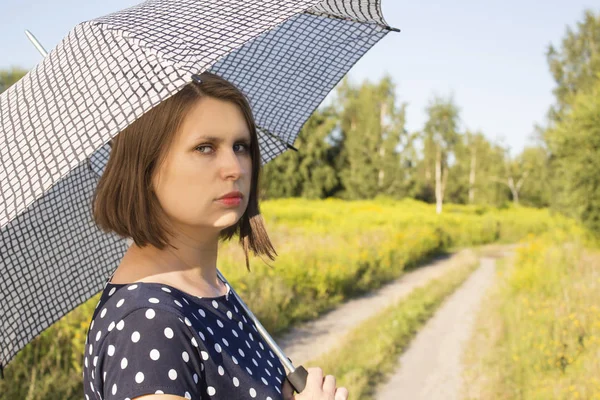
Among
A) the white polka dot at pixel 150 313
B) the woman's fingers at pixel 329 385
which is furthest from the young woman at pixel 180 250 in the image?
the woman's fingers at pixel 329 385

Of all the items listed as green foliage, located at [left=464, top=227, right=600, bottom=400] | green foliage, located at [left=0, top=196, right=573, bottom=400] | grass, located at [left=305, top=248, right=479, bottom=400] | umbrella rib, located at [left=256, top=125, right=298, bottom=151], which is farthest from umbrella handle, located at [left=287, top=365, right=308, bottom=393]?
grass, located at [left=305, top=248, right=479, bottom=400]

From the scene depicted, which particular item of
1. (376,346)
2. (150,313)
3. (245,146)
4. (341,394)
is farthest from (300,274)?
(150,313)

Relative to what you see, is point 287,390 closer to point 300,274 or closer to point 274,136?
point 274,136

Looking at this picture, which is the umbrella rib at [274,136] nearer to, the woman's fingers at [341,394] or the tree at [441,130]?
the woman's fingers at [341,394]

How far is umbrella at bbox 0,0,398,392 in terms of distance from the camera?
1.24 meters

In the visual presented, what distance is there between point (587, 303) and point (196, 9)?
647 centimetres

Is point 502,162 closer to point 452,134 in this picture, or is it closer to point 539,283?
point 452,134

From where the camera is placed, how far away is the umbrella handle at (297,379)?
56.4 inches

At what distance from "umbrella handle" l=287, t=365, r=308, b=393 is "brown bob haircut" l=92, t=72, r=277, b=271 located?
440 mm

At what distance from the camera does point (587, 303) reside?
675 centimetres

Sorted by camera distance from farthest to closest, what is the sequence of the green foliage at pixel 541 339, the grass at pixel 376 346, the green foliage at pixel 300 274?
the grass at pixel 376 346 → the green foliage at pixel 541 339 → the green foliage at pixel 300 274

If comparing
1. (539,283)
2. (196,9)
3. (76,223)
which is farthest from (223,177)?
(539,283)

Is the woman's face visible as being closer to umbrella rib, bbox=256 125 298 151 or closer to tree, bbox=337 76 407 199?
umbrella rib, bbox=256 125 298 151

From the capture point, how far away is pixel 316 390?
4.76 feet
